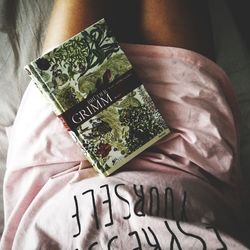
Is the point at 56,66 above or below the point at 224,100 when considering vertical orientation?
above

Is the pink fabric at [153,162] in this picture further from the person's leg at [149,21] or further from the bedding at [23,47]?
the bedding at [23,47]

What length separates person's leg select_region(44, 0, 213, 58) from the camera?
0.77 m

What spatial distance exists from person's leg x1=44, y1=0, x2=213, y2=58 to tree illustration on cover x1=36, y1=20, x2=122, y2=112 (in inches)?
5.1

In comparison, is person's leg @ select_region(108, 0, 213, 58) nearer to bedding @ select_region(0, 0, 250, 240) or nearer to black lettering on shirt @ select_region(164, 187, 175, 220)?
bedding @ select_region(0, 0, 250, 240)

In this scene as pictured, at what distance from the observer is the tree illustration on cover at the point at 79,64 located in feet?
2.05

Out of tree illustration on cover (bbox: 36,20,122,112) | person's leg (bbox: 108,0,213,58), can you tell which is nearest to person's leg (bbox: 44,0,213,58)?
person's leg (bbox: 108,0,213,58)

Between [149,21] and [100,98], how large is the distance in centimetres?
26

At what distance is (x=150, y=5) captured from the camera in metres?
0.80

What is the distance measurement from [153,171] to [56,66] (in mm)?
266

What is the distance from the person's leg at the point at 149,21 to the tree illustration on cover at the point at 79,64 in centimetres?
13

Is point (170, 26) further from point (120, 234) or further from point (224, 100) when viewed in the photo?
point (120, 234)

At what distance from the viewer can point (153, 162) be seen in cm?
68

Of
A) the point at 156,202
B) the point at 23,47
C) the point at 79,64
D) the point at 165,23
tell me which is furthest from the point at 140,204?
the point at 23,47

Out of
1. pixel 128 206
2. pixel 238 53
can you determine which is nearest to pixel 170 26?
pixel 238 53
